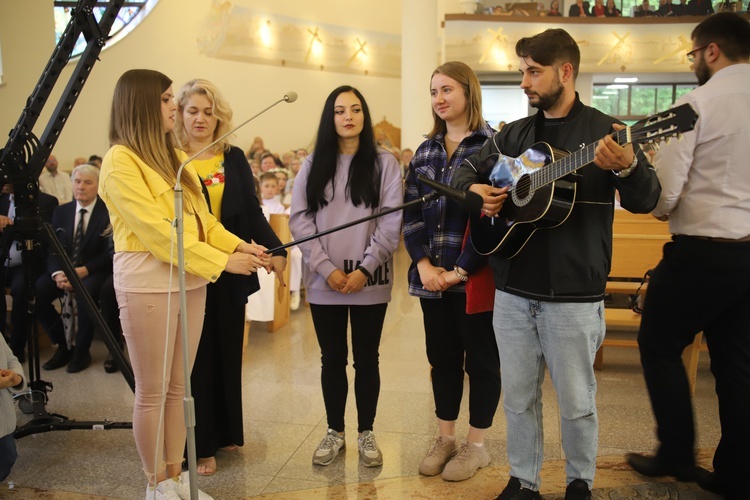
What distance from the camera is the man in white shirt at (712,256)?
2088mm

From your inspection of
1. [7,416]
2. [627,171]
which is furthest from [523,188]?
[7,416]

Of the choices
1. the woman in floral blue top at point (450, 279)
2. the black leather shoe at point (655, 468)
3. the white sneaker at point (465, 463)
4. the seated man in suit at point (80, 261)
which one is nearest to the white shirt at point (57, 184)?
the seated man in suit at point (80, 261)

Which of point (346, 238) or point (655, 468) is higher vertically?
point (346, 238)

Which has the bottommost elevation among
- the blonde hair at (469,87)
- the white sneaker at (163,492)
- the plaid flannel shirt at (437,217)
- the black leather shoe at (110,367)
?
the black leather shoe at (110,367)

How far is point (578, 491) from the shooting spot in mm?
2068

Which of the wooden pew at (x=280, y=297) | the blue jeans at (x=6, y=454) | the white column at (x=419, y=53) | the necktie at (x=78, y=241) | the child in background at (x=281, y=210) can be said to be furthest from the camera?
the white column at (x=419, y=53)

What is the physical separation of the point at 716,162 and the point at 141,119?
6.04 ft

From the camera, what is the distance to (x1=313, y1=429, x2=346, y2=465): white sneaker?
269 cm

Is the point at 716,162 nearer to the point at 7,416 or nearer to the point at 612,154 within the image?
the point at 612,154

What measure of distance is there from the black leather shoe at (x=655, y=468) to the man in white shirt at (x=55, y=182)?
8995mm

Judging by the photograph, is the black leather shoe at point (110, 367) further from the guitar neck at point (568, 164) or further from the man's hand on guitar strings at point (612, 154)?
the man's hand on guitar strings at point (612, 154)

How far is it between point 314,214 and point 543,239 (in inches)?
40.4

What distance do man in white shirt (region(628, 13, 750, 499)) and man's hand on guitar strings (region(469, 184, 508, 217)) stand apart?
21.2 inches

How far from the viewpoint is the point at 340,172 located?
2670mm
